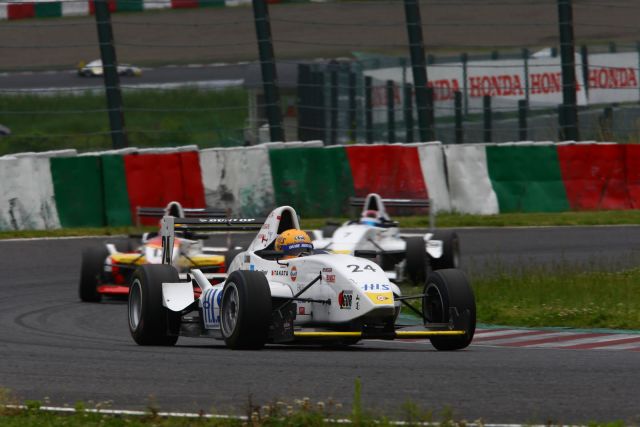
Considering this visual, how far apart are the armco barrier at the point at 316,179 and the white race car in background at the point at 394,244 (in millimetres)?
3994

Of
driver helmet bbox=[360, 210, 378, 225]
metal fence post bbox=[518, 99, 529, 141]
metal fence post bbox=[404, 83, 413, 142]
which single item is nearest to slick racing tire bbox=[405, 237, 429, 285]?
driver helmet bbox=[360, 210, 378, 225]

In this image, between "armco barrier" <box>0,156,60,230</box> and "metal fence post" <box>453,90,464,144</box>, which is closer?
"armco barrier" <box>0,156,60,230</box>

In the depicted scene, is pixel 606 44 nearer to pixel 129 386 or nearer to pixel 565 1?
pixel 565 1

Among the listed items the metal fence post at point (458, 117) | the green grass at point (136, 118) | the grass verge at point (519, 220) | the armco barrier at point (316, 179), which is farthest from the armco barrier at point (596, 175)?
the green grass at point (136, 118)

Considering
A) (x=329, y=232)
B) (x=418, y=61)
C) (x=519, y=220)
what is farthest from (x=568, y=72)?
(x=329, y=232)

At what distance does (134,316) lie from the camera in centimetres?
1133

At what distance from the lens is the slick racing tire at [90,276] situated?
50.4ft

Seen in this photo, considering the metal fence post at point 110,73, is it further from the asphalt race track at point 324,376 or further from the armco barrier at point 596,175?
the asphalt race track at point 324,376

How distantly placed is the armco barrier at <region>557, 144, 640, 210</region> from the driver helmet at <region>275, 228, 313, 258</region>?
11.8 m

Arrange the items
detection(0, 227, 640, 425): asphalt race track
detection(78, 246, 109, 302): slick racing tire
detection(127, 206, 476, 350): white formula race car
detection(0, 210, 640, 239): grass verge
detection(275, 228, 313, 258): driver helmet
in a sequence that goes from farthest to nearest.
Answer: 1. detection(0, 210, 640, 239): grass verge
2. detection(78, 246, 109, 302): slick racing tire
3. detection(275, 228, 313, 258): driver helmet
4. detection(127, 206, 476, 350): white formula race car
5. detection(0, 227, 640, 425): asphalt race track

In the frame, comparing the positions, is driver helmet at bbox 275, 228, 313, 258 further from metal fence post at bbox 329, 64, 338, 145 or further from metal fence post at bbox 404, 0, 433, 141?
metal fence post at bbox 404, 0, 433, 141

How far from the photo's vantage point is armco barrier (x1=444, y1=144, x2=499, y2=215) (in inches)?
855

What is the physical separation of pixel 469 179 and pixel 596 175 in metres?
2.14

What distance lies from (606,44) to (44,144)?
1222cm
